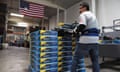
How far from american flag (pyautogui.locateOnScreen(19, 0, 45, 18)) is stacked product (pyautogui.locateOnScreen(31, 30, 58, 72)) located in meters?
6.06

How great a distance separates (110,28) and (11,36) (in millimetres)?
20038

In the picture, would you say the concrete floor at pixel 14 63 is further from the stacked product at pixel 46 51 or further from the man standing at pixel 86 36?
the man standing at pixel 86 36

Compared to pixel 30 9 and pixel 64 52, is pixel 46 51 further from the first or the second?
pixel 30 9

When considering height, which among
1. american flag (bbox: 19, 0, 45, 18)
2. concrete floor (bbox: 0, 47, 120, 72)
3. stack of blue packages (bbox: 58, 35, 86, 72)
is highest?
american flag (bbox: 19, 0, 45, 18)

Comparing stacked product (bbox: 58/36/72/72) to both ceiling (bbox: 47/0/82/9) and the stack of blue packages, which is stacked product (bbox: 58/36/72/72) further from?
ceiling (bbox: 47/0/82/9)

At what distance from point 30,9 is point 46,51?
6.43 meters

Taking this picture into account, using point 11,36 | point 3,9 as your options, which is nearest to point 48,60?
point 3,9

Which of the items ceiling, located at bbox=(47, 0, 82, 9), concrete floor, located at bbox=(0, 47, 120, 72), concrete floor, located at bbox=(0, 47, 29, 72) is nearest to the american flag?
ceiling, located at bbox=(47, 0, 82, 9)

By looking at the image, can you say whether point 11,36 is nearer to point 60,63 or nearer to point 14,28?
point 14,28

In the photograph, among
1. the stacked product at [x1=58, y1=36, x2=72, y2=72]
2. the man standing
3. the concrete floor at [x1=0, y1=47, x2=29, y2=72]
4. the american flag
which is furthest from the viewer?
the american flag

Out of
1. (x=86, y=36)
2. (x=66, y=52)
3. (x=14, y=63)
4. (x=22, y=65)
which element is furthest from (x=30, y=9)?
(x=86, y=36)

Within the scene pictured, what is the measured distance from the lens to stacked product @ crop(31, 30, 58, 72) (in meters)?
2.64

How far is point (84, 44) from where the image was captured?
2410 mm

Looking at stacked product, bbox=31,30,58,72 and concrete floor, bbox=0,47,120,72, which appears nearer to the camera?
stacked product, bbox=31,30,58,72
